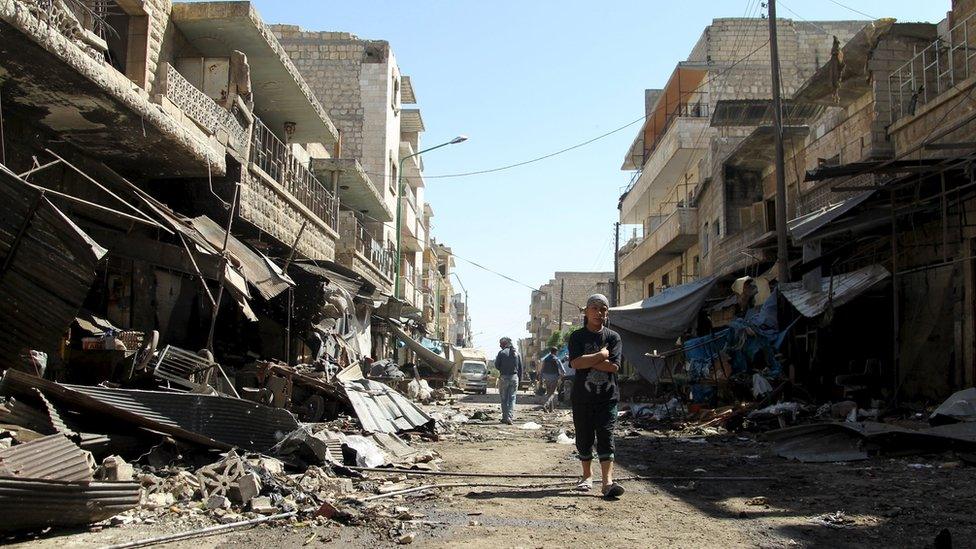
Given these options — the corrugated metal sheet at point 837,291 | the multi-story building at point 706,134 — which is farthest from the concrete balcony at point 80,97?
the multi-story building at point 706,134

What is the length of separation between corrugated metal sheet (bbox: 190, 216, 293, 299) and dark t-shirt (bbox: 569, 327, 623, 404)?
4.96m

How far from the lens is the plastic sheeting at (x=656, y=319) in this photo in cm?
1766

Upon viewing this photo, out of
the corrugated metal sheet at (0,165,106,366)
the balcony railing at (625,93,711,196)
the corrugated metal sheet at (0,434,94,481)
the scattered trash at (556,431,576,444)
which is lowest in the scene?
the scattered trash at (556,431,576,444)

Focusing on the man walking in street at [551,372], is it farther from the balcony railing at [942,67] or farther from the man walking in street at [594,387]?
the man walking in street at [594,387]

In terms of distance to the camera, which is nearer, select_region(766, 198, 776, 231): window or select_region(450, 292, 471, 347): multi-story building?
Result: select_region(766, 198, 776, 231): window

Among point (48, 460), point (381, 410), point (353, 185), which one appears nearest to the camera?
point (48, 460)

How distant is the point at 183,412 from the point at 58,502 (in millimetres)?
2048

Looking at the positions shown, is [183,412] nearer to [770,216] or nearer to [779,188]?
[779,188]

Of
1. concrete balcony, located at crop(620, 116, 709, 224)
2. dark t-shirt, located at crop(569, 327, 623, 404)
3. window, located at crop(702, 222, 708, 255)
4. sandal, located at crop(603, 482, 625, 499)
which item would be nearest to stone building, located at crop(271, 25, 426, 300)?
concrete balcony, located at crop(620, 116, 709, 224)

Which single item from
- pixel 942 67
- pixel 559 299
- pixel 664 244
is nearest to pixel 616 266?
pixel 664 244

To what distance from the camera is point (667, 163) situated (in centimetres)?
2914

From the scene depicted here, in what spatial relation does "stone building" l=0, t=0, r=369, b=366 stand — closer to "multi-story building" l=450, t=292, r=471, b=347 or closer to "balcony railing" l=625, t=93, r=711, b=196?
"balcony railing" l=625, t=93, r=711, b=196

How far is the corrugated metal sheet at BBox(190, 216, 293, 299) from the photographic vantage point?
9.73 m

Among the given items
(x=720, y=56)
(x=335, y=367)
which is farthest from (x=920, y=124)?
(x=720, y=56)
